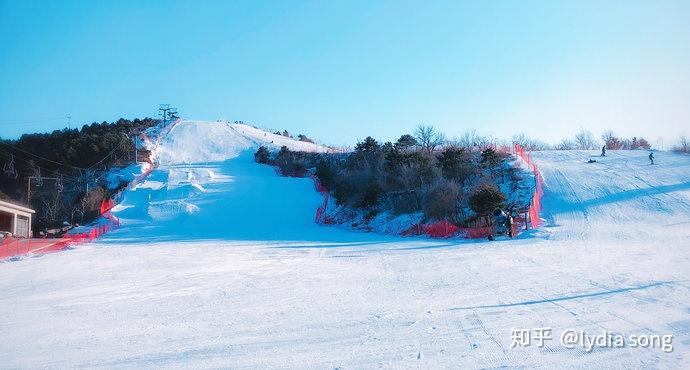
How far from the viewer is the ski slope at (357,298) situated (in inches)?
203

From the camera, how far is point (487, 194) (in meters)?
19.8

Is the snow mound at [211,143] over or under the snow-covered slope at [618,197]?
over

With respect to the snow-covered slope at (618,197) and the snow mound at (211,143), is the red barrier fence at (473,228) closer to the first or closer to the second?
the snow-covered slope at (618,197)

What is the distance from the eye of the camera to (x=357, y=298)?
817cm

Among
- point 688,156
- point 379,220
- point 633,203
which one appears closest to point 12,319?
point 379,220

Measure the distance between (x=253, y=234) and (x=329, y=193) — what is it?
13.5 meters

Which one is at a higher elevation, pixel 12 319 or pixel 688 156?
pixel 688 156

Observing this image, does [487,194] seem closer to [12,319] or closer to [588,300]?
[588,300]

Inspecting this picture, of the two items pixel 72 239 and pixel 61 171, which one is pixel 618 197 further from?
pixel 61 171

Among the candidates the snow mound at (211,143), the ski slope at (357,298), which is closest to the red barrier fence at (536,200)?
the ski slope at (357,298)

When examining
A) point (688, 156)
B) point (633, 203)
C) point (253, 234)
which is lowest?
point (253, 234)

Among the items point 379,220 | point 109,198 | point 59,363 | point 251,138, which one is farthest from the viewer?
point 251,138

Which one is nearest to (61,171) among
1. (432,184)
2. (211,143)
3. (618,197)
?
(211,143)

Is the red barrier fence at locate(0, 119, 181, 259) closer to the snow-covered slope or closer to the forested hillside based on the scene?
the forested hillside
